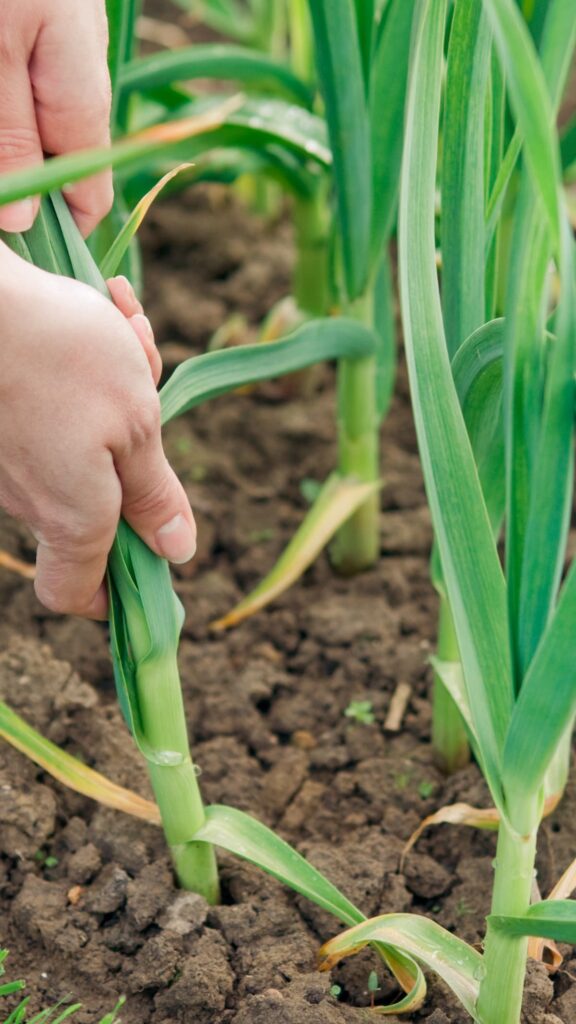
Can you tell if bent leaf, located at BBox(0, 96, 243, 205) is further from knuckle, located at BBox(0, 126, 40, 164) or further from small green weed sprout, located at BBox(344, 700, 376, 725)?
small green weed sprout, located at BBox(344, 700, 376, 725)

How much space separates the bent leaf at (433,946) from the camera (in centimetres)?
100

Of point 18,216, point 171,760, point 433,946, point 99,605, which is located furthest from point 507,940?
point 18,216

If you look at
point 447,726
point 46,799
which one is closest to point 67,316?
point 46,799

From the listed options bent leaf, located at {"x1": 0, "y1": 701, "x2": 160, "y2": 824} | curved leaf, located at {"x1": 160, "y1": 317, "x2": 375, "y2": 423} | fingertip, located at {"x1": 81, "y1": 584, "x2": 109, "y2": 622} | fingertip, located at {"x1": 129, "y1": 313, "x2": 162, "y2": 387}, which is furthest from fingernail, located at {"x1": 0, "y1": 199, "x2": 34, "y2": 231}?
bent leaf, located at {"x1": 0, "y1": 701, "x2": 160, "y2": 824}

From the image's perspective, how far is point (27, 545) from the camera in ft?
5.45

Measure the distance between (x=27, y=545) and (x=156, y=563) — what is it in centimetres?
70

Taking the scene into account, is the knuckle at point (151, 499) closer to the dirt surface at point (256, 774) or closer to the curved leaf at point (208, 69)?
the dirt surface at point (256, 774)

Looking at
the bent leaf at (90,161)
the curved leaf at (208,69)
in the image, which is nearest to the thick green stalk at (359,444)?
the curved leaf at (208,69)

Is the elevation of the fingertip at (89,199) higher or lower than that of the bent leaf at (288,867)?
higher

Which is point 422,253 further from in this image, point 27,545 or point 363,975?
point 27,545

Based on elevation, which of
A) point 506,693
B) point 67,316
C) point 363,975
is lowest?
point 363,975

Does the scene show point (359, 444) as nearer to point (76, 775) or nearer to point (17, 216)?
point (76, 775)

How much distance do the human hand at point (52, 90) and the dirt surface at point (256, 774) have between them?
2.02 ft

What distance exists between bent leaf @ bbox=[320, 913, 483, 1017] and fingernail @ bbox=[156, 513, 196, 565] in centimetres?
35
